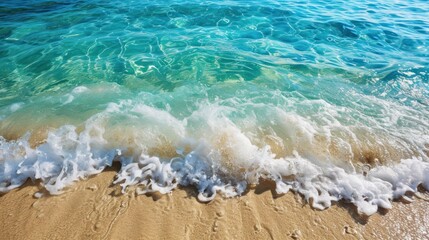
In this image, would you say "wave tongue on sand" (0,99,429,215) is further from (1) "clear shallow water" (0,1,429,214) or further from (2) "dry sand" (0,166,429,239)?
(2) "dry sand" (0,166,429,239)

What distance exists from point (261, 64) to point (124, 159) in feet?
14.6

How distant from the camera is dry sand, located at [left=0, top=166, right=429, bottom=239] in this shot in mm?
2754

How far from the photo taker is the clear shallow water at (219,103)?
11.5 ft

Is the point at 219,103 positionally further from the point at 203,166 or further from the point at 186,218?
the point at 186,218

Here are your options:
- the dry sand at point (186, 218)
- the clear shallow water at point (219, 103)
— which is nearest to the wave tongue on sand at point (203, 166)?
the clear shallow water at point (219, 103)

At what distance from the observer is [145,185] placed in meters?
3.32

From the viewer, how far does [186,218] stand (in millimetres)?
2918

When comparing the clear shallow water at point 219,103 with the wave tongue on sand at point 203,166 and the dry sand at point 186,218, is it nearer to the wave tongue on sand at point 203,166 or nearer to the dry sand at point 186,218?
the wave tongue on sand at point 203,166

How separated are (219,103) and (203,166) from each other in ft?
5.81

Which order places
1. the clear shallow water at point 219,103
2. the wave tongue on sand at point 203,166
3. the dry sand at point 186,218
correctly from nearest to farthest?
the dry sand at point 186,218 → the wave tongue on sand at point 203,166 → the clear shallow water at point 219,103

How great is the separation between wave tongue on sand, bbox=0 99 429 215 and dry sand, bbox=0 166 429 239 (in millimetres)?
145

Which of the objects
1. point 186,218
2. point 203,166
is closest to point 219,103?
point 203,166

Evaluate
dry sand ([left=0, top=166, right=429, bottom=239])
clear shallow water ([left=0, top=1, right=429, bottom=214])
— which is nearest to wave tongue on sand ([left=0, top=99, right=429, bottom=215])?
clear shallow water ([left=0, top=1, right=429, bottom=214])

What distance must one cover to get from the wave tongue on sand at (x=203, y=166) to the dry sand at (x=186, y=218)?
145 millimetres
